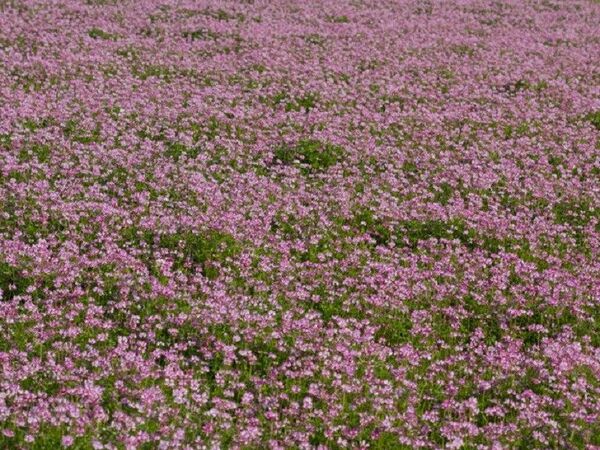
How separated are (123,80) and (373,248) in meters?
8.61

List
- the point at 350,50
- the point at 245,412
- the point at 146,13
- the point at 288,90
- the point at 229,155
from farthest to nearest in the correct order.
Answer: the point at 146,13 < the point at 350,50 < the point at 288,90 < the point at 229,155 < the point at 245,412

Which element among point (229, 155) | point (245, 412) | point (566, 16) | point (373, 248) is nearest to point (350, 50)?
point (229, 155)

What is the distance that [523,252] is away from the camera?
36.8ft

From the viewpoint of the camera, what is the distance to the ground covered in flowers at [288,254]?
23.8ft

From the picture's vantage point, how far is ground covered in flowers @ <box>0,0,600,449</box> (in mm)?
7258

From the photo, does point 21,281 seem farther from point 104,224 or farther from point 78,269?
point 104,224

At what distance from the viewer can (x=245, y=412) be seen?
23.5ft

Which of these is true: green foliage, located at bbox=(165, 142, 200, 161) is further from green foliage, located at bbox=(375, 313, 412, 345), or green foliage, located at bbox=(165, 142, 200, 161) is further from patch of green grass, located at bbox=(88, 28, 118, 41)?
patch of green grass, located at bbox=(88, 28, 118, 41)

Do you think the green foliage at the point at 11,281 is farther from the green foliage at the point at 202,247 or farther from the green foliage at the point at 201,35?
the green foliage at the point at 201,35

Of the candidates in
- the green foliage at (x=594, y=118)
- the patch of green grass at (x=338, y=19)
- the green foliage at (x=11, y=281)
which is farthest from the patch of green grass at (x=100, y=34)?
the green foliage at (x=11, y=281)

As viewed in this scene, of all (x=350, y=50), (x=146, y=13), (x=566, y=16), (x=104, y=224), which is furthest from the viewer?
(x=566, y=16)

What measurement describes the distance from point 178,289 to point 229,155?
4949 mm

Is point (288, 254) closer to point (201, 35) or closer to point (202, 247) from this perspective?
point (202, 247)

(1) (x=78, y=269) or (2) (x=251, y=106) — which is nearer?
(1) (x=78, y=269)
